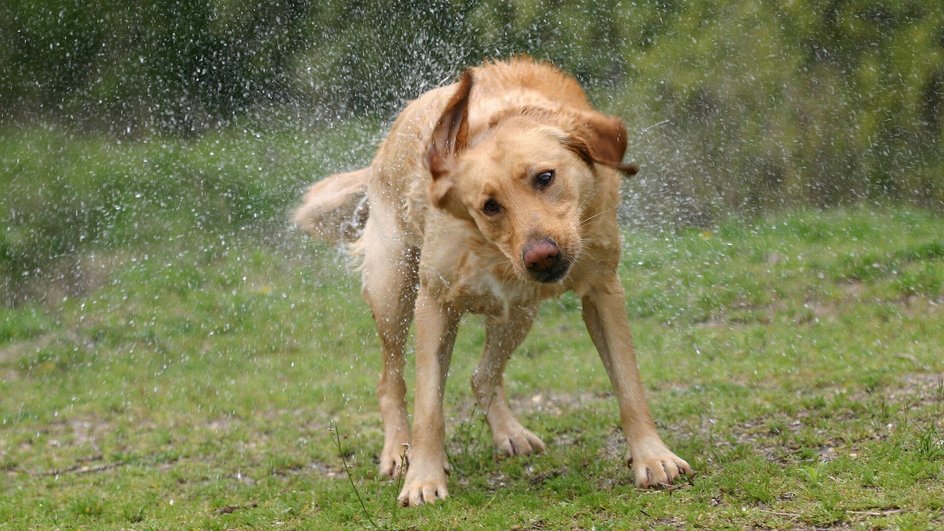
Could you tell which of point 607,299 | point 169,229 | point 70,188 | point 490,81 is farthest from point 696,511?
point 70,188

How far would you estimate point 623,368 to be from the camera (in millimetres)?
5445

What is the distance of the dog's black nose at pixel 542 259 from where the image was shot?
4.62 m

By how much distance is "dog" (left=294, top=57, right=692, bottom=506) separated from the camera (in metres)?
4.80

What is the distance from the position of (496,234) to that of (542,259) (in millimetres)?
301

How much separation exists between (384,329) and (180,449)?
5.77 ft

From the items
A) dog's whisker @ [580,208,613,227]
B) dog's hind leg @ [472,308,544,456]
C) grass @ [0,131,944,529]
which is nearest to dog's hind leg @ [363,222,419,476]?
grass @ [0,131,944,529]

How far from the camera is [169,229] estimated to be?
39.3 ft

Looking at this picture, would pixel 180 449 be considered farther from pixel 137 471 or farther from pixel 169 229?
pixel 169 229

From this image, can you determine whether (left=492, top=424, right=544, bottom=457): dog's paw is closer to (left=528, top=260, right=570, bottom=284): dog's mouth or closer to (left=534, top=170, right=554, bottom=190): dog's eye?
(left=528, top=260, right=570, bottom=284): dog's mouth

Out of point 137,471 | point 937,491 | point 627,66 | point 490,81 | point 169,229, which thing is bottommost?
point 937,491

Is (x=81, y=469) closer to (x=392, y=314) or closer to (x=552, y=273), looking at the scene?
(x=392, y=314)

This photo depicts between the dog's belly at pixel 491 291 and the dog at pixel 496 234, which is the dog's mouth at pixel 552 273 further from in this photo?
the dog's belly at pixel 491 291

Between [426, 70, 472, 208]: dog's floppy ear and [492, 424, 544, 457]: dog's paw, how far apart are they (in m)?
1.83

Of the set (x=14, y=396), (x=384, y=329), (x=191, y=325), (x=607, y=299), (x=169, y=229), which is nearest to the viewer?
(x=607, y=299)
